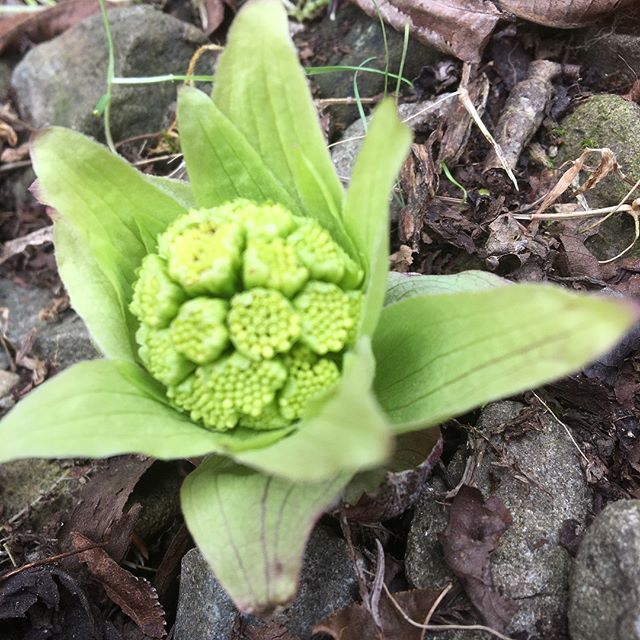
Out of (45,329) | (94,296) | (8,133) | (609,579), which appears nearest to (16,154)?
(8,133)

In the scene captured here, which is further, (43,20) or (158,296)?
(43,20)

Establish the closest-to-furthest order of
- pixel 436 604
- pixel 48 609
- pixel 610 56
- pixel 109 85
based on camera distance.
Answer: pixel 436 604 → pixel 48 609 → pixel 610 56 → pixel 109 85

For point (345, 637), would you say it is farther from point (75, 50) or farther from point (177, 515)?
point (75, 50)

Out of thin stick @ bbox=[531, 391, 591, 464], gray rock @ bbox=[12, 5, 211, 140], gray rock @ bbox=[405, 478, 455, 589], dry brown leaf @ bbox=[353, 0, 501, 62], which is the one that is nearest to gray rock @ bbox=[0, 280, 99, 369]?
gray rock @ bbox=[12, 5, 211, 140]

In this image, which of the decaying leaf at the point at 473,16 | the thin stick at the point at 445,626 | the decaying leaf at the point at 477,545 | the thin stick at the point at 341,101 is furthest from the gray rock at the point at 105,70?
the thin stick at the point at 445,626

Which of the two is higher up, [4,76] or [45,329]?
[4,76]

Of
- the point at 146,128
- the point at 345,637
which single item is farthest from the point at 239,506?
the point at 146,128

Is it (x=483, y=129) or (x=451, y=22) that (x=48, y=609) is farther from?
(x=451, y=22)
